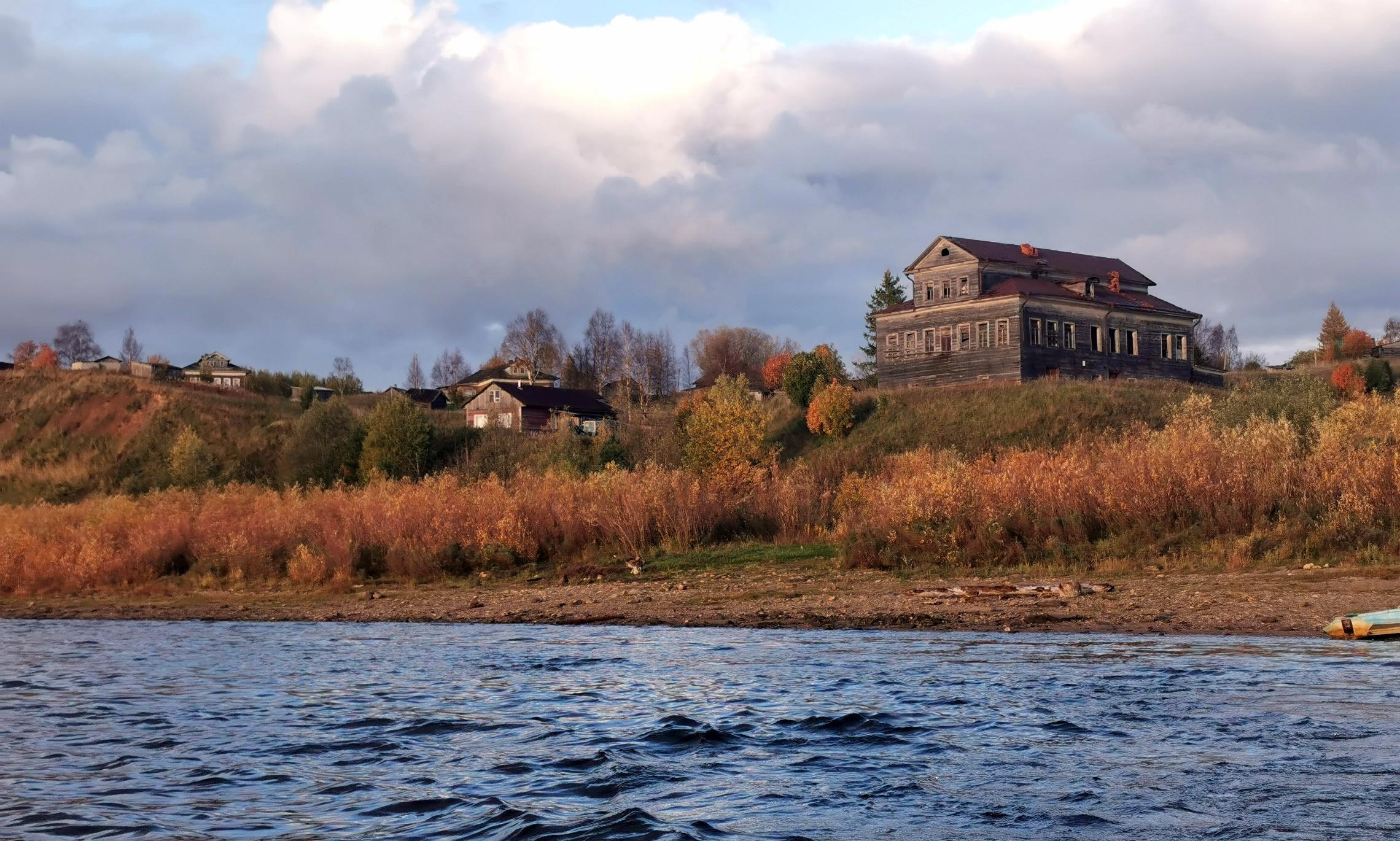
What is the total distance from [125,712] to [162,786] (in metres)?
5.32

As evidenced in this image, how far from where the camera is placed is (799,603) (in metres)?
26.2

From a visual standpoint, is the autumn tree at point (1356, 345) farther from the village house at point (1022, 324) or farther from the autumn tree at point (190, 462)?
the autumn tree at point (190, 462)

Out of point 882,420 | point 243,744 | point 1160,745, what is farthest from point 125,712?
point 882,420

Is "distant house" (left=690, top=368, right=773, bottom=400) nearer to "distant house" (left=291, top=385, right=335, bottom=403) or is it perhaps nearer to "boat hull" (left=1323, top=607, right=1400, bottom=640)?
"distant house" (left=291, top=385, right=335, bottom=403)

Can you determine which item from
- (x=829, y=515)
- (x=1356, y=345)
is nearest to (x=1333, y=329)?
(x=1356, y=345)

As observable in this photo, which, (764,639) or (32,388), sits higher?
(32,388)

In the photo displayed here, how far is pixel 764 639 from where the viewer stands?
22.4 m

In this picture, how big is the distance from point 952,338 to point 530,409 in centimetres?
3347

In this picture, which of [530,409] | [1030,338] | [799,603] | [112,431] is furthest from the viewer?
[530,409]

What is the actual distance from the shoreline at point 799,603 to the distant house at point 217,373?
67.5 meters

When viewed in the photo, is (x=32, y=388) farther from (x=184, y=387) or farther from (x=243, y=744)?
(x=243, y=744)

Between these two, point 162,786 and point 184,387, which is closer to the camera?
point 162,786

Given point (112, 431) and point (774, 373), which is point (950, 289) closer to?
point (774, 373)

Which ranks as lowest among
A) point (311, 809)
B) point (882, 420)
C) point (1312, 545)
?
point (311, 809)
